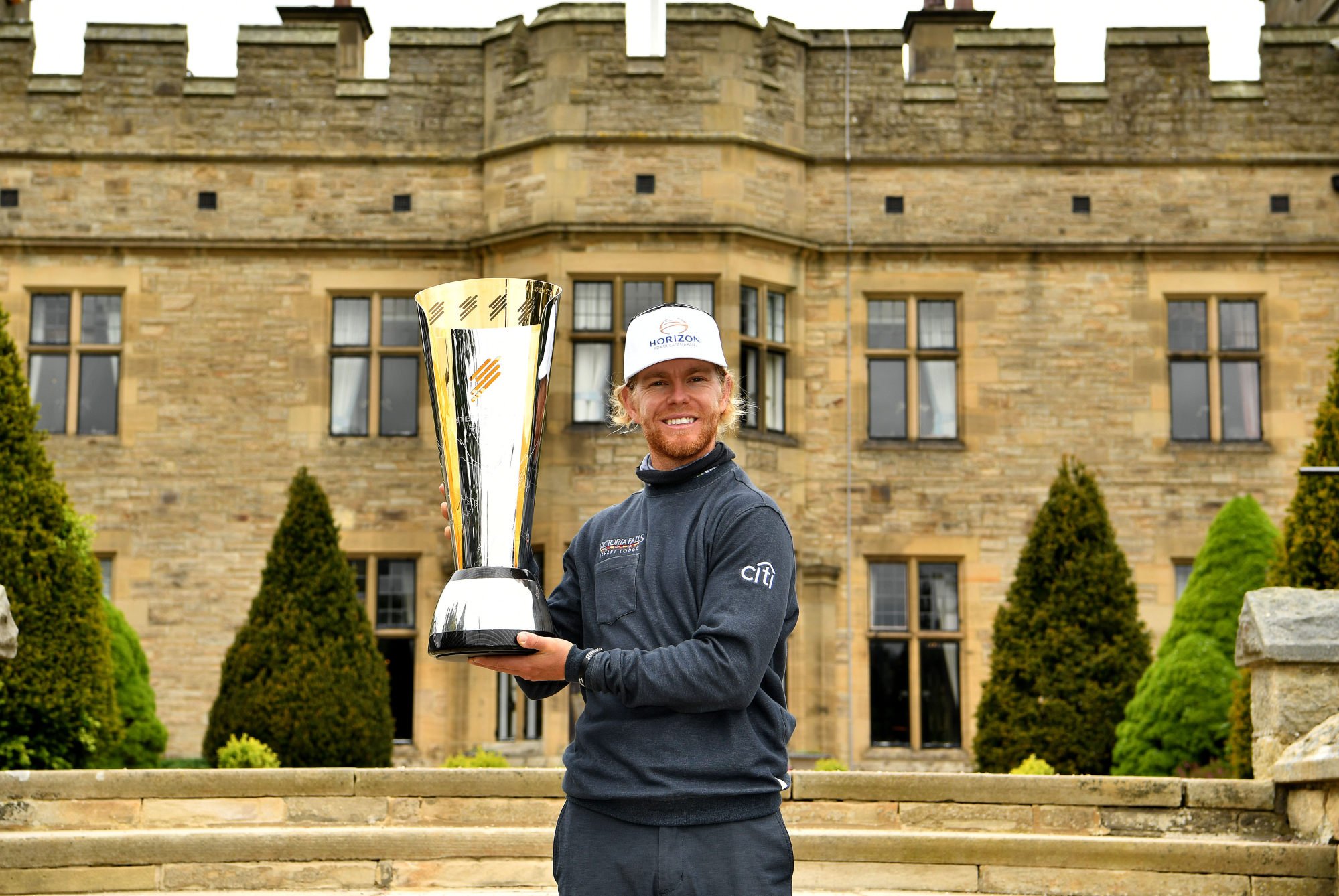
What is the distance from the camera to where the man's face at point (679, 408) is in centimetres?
325

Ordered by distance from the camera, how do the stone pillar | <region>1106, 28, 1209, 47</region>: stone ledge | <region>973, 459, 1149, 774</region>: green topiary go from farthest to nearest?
<region>1106, 28, 1209, 47</region>: stone ledge → <region>973, 459, 1149, 774</region>: green topiary → the stone pillar

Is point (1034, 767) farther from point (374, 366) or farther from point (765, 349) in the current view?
point (374, 366)

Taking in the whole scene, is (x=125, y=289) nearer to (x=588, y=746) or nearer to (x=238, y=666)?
(x=238, y=666)

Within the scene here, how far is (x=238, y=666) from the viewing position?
12336 millimetres

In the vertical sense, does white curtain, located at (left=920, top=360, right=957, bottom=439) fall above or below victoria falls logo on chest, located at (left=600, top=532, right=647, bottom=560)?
above

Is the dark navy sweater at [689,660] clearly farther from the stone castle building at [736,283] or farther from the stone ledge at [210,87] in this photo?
the stone ledge at [210,87]

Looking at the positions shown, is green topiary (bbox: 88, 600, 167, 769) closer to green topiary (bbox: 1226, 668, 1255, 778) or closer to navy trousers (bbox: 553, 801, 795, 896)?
green topiary (bbox: 1226, 668, 1255, 778)

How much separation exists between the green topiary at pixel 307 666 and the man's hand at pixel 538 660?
913 centimetres

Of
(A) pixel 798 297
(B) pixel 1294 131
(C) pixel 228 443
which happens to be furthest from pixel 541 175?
(B) pixel 1294 131

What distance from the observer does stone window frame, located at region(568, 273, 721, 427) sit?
14.3 meters

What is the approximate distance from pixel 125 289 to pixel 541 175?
3.91 metres

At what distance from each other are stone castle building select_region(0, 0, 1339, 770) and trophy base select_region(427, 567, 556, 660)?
11.0m

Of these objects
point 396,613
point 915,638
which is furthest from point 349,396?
point 915,638

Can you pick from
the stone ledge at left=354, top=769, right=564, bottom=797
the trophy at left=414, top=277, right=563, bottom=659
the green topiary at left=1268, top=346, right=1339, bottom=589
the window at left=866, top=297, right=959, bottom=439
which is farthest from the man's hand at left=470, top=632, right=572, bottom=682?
the window at left=866, top=297, right=959, bottom=439
